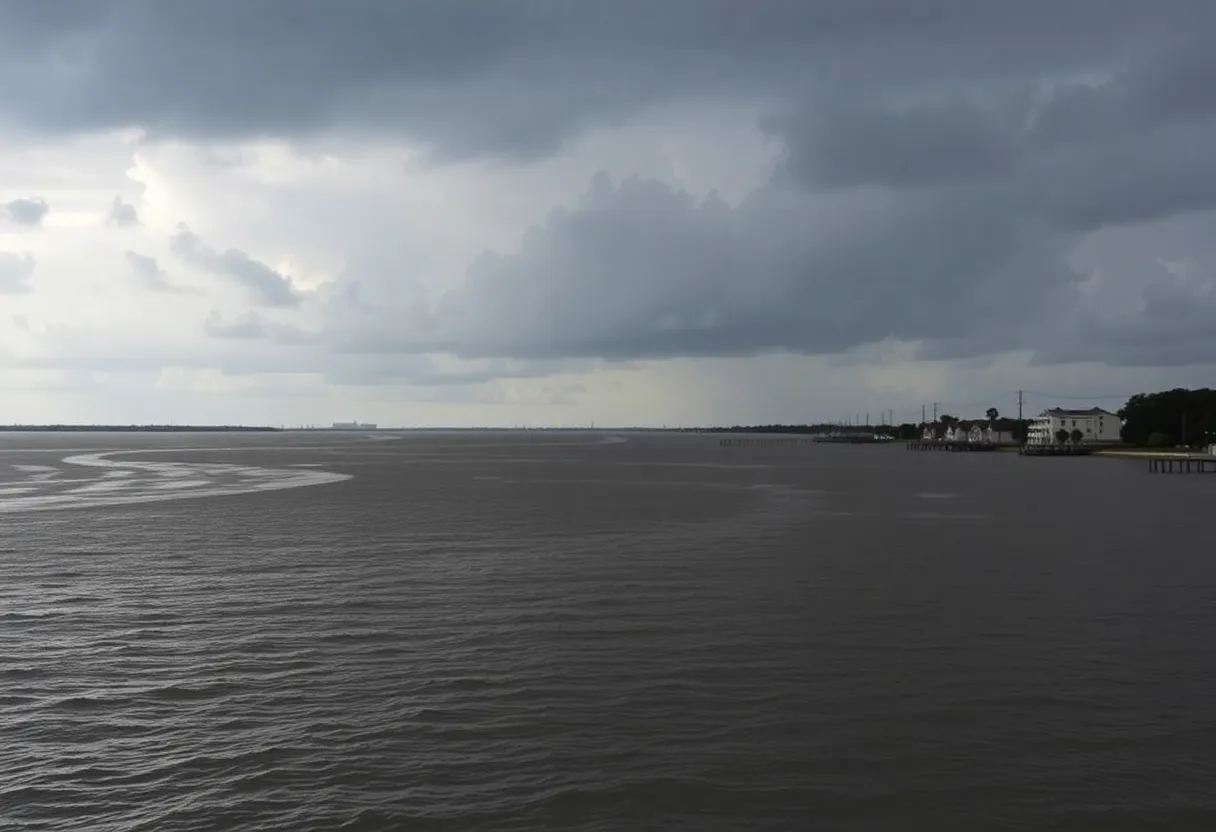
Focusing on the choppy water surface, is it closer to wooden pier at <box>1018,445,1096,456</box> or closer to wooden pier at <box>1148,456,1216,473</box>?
wooden pier at <box>1148,456,1216,473</box>

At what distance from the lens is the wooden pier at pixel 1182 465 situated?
332 ft

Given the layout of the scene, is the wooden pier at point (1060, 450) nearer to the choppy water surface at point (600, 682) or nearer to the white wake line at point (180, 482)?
the white wake line at point (180, 482)

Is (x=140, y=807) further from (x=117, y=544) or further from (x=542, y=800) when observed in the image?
(x=117, y=544)

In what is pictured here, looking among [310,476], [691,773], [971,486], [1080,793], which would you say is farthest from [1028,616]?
[310,476]

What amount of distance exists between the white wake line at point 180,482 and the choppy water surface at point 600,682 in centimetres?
1605

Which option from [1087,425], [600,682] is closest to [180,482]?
[600,682]

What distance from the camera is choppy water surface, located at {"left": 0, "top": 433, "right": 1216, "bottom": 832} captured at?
38.6 ft

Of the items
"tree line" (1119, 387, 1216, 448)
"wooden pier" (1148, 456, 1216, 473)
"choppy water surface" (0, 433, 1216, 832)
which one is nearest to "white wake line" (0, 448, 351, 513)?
"choppy water surface" (0, 433, 1216, 832)

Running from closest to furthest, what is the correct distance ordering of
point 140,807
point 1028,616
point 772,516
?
point 140,807
point 1028,616
point 772,516

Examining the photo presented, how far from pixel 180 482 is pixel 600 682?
65.3 m

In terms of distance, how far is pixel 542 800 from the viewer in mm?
11719

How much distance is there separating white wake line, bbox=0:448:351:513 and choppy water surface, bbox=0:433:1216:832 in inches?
632

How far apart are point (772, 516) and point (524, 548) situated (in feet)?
60.5

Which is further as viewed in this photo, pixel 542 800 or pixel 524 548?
pixel 524 548
